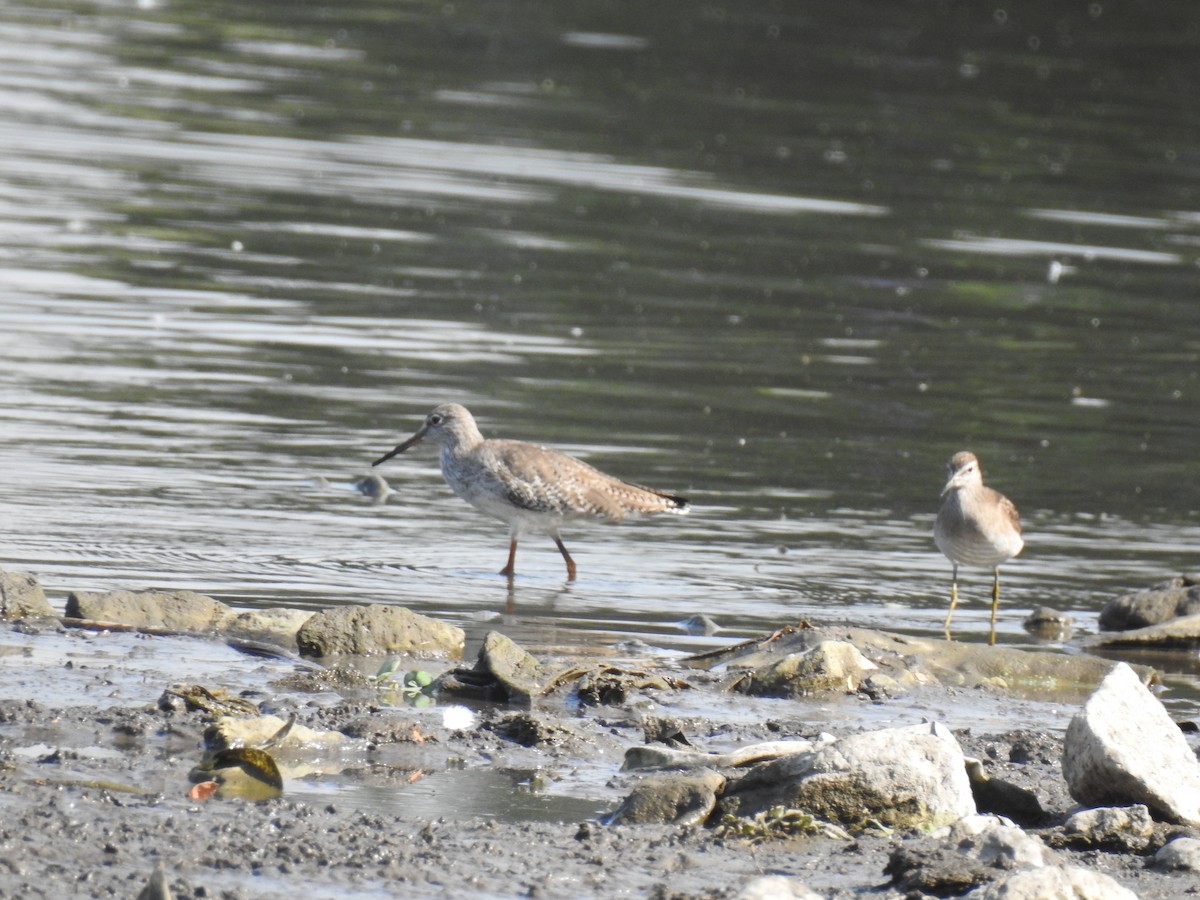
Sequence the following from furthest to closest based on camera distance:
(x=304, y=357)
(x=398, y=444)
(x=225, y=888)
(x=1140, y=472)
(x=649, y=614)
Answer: (x=304, y=357) < (x=1140, y=472) < (x=398, y=444) < (x=649, y=614) < (x=225, y=888)

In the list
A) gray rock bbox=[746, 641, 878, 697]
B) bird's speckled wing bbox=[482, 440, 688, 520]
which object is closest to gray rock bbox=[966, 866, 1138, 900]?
gray rock bbox=[746, 641, 878, 697]

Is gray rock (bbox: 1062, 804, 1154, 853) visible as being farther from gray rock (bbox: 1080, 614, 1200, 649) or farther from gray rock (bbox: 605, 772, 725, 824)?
gray rock (bbox: 1080, 614, 1200, 649)

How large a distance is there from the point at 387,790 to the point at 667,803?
2.81ft

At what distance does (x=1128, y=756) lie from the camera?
19.7 feet

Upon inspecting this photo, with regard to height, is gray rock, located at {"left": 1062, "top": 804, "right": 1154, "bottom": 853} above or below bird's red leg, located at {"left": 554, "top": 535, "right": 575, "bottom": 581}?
above

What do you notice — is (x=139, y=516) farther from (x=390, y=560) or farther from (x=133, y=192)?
(x=133, y=192)

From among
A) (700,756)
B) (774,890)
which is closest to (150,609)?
(700,756)

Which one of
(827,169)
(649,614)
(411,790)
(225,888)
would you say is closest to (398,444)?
(649,614)

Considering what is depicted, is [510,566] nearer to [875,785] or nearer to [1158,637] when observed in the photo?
[1158,637]

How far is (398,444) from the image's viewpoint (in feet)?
38.2

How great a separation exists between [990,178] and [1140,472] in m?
11.2

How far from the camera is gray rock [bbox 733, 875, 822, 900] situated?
485 cm

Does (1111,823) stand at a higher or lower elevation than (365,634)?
higher

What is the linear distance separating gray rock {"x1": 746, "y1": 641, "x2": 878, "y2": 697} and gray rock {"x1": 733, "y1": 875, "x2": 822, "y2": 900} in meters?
2.63
